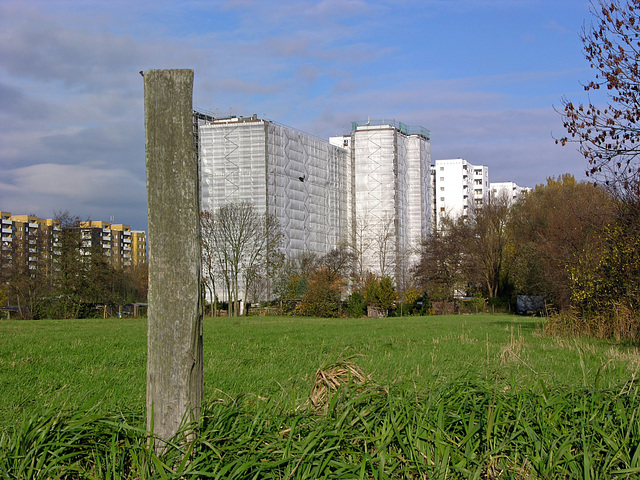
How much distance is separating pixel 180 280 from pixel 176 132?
80cm

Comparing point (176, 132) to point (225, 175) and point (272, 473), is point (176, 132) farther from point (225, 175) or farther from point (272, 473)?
point (225, 175)

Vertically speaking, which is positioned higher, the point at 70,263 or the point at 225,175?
the point at 225,175

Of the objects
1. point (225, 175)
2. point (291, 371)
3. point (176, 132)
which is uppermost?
point (225, 175)

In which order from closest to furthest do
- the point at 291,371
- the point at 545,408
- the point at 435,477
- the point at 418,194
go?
the point at 435,477 < the point at 545,408 < the point at 291,371 < the point at 418,194

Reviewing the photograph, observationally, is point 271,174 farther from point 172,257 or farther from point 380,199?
point 172,257

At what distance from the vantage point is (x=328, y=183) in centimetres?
6969

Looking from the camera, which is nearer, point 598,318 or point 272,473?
point 272,473

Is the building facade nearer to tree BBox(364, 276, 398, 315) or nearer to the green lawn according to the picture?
tree BBox(364, 276, 398, 315)

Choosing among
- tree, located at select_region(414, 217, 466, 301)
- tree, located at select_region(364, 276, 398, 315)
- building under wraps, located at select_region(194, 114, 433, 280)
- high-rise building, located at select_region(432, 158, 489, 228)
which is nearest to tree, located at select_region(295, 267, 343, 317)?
tree, located at select_region(364, 276, 398, 315)

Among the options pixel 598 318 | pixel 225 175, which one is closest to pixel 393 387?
pixel 598 318

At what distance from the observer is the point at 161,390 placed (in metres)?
3.17

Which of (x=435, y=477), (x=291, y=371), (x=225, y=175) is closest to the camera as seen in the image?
(x=435, y=477)

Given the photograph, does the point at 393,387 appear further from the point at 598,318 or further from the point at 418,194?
the point at 418,194

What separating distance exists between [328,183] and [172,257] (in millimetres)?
66842
